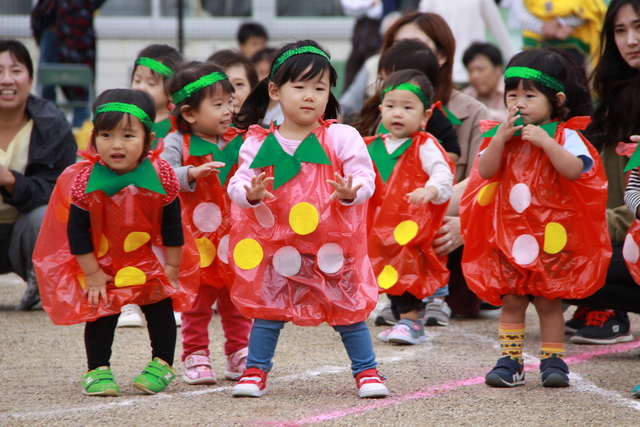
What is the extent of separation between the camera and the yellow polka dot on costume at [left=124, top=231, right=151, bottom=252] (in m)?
3.31

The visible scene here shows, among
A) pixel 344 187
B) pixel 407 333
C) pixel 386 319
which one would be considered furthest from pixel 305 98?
pixel 386 319

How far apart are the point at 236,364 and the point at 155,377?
43 cm

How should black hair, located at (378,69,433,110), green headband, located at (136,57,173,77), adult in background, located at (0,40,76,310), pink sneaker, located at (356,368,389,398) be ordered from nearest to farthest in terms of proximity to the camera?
pink sneaker, located at (356,368,389,398), black hair, located at (378,69,433,110), green headband, located at (136,57,173,77), adult in background, located at (0,40,76,310)

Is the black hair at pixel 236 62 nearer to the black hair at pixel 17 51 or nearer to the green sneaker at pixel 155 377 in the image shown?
the black hair at pixel 17 51

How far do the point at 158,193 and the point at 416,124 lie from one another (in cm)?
166

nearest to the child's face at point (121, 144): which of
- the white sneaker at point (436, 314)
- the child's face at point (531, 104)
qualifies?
the child's face at point (531, 104)

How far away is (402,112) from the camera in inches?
172

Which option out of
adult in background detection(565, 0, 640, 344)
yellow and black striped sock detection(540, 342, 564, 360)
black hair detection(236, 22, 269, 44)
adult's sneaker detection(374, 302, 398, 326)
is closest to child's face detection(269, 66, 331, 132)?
yellow and black striped sock detection(540, 342, 564, 360)

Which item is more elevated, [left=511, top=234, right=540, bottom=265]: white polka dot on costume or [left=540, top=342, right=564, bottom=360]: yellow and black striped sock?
[left=511, top=234, right=540, bottom=265]: white polka dot on costume

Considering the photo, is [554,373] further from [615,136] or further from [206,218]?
[206,218]

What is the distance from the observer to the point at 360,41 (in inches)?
384

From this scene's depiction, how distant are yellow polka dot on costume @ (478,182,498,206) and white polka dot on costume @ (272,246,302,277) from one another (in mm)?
874

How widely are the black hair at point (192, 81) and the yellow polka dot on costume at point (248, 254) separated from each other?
0.79 meters

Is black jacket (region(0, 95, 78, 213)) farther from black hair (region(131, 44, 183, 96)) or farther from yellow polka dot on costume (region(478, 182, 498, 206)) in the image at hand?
yellow polka dot on costume (region(478, 182, 498, 206))
